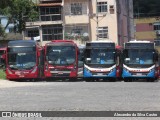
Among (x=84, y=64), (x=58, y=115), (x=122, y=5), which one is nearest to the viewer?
(x=58, y=115)

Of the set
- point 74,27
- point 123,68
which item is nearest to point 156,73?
point 123,68

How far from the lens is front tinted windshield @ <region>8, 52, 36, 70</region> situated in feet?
120

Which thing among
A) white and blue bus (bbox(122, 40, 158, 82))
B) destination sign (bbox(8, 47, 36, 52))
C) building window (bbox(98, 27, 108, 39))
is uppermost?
building window (bbox(98, 27, 108, 39))

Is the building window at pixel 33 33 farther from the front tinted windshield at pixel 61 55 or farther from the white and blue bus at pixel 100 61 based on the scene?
the white and blue bus at pixel 100 61

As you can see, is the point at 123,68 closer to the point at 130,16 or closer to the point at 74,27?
the point at 74,27

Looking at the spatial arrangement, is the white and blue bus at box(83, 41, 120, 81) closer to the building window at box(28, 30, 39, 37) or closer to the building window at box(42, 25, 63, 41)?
the building window at box(42, 25, 63, 41)

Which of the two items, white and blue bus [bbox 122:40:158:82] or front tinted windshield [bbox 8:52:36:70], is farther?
front tinted windshield [bbox 8:52:36:70]

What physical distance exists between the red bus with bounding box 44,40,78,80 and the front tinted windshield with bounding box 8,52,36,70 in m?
1.05

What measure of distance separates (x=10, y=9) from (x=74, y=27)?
1362 cm

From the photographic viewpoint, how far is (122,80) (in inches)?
1524

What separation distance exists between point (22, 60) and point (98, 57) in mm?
5589

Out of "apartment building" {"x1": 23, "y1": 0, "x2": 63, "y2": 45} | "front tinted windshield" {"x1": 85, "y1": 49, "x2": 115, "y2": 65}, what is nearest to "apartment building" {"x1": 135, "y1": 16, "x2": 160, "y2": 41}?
"apartment building" {"x1": 23, "y1": 0, "x2": 63, "y2": 45}

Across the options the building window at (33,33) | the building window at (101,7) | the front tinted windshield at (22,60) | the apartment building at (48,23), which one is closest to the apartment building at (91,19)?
the building window at (101,7)

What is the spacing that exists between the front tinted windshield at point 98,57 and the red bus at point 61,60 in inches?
38.3
